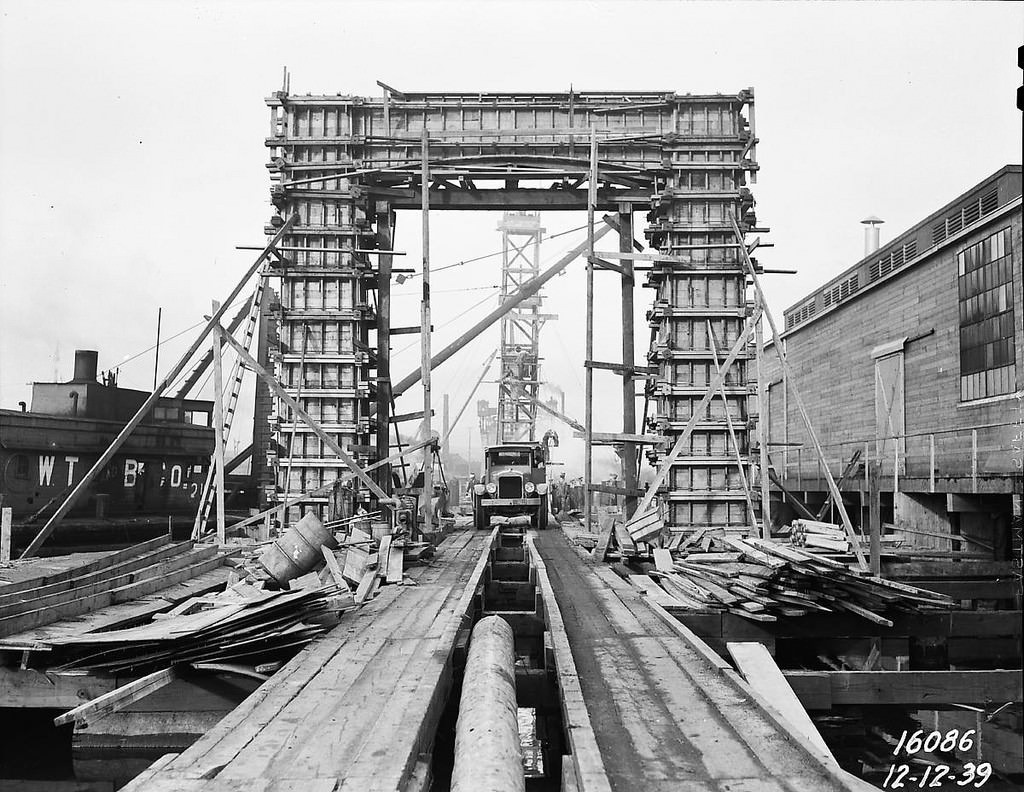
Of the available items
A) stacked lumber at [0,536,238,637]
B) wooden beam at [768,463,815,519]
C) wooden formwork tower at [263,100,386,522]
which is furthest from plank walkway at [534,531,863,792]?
wooden formwork tower at [263,100,386,522]

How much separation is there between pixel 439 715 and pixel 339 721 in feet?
4.54

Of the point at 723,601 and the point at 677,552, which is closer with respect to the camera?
the point at 723,601

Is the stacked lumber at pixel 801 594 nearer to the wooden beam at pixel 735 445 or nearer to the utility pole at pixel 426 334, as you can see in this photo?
the wooden beam at pixel 735 445

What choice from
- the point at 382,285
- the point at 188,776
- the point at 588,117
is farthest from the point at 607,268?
the point at 188,776

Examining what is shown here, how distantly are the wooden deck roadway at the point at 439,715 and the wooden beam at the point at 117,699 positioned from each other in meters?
1.47

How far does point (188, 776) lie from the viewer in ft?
17.5

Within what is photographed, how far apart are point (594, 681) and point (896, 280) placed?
23325mm

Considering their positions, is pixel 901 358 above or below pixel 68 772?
above

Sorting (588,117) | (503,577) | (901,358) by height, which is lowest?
(503,577)

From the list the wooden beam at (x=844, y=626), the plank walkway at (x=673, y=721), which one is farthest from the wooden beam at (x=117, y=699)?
the wooden beam at (x=844, y=626)

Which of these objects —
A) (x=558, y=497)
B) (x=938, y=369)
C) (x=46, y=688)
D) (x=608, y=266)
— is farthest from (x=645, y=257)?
(x=558, y=497)

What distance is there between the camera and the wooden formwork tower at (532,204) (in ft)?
66.3

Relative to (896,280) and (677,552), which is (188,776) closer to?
(677,552)

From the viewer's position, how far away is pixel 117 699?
26.0 ft
